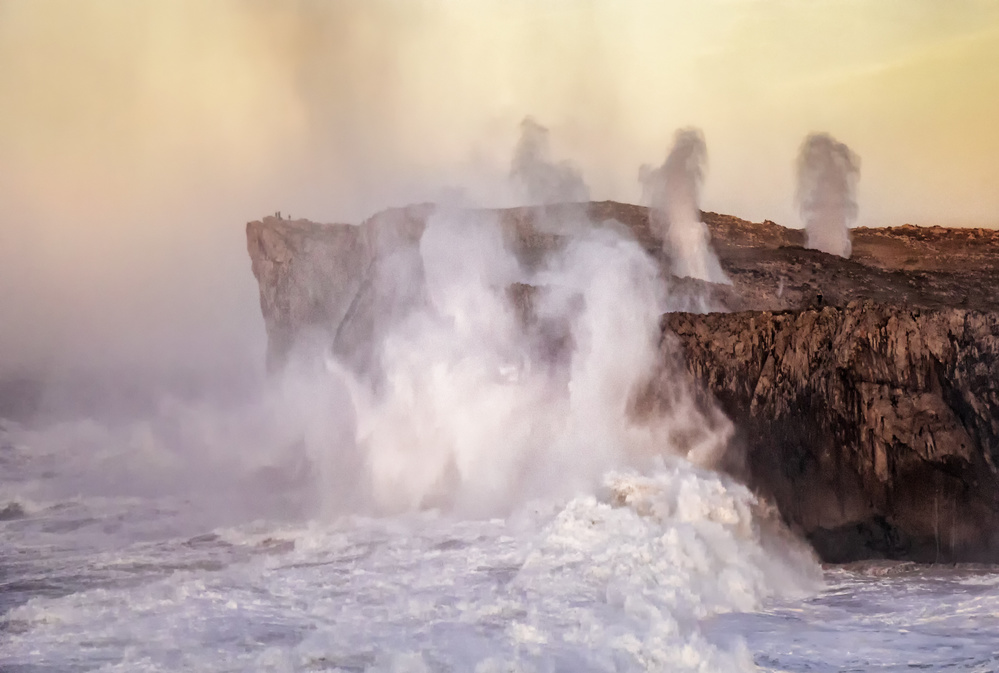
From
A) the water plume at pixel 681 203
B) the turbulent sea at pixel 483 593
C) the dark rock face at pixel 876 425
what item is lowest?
the turbulent sea at pixel 483 593

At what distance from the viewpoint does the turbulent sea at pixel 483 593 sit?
1217 cm

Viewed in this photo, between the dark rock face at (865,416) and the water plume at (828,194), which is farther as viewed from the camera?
the water plume at (828,194)

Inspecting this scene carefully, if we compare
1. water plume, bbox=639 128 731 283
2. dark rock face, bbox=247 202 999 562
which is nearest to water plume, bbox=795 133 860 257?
water plume, bbox=639 128 731 283

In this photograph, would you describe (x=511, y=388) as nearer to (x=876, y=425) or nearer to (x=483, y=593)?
(x=876, y=425)

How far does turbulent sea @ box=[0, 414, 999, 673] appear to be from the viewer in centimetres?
1217

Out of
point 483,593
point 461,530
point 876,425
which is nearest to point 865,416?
point 876,425

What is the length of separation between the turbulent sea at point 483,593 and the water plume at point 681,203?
61.2 feet

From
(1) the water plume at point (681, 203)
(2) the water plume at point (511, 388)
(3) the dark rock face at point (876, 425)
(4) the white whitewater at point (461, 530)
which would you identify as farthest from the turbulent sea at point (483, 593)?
(1) the water plume at point (681, 203)

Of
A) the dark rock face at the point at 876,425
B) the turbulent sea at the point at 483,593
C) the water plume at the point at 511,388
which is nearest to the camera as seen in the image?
the turbulent sea at the point at 483,593

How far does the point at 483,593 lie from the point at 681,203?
25.4 m

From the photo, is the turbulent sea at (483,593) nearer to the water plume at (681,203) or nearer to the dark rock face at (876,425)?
the dark rock face at (876,425)

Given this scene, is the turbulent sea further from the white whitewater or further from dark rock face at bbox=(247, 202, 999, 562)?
dark rock face at bbox=(247, 202, 999, 562)

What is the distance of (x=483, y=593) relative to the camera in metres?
14.7

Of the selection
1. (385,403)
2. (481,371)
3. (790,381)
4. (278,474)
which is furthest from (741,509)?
(278,474)
